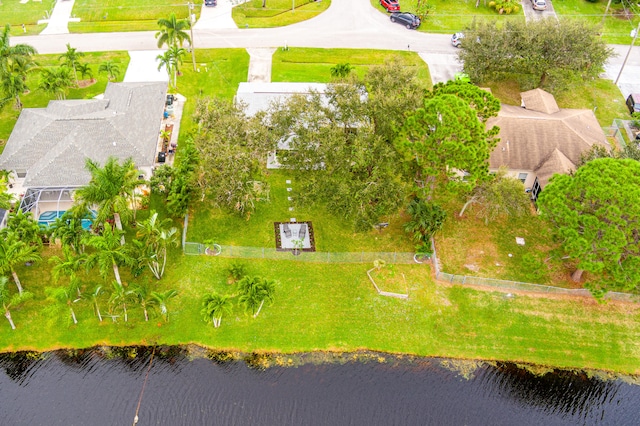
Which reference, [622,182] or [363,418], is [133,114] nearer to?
[363,418]

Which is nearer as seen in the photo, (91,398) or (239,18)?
(91,398)

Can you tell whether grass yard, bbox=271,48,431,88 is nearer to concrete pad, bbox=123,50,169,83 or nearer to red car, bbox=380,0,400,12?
red car, bbox=380,0,400,12

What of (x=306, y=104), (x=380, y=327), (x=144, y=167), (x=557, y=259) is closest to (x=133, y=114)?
(x=144, y=167)

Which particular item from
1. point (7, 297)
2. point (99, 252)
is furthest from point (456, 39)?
point (7, 297)

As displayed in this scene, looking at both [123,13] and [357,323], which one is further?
[123,13]

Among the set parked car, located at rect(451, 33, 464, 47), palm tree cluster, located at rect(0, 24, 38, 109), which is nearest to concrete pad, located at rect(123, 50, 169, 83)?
palm tree cluster, located at rect(0, 24, 38, 109)

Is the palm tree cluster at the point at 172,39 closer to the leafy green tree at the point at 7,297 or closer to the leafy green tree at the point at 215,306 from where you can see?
the leafy green tree at the point at 7,297

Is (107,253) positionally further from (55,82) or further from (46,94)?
(46,94)

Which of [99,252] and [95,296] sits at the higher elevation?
[99,252]
